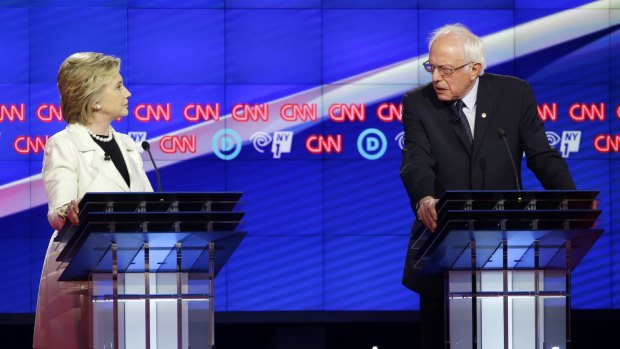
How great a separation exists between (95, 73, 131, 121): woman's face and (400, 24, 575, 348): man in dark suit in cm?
101

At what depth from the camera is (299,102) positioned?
7461 millimetres

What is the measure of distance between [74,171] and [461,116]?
4.44 ft

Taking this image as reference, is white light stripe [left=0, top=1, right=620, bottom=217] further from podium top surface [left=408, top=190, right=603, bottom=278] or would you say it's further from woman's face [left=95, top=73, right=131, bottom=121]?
podium top surface [left=408, top=190, right=603, bottom=278]

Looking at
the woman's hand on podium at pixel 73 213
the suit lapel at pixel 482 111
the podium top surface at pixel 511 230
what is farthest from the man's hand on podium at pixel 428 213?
the woman's hand on podium at pixel 73 213

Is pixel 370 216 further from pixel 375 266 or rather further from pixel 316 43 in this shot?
pixel 316 43

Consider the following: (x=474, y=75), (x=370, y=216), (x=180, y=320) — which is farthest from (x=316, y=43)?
(x=180, y=320)

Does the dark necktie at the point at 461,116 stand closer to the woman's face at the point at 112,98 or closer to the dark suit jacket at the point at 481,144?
the dark suit jacket at the point at 481,144

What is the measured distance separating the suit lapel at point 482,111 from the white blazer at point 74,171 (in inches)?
48.5

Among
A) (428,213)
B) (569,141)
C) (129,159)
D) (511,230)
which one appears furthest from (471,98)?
(569,141)

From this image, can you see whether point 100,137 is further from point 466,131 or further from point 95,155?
point 466,131

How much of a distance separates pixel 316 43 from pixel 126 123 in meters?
1.29

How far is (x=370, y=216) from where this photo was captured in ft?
24.8

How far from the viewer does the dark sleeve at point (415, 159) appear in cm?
391

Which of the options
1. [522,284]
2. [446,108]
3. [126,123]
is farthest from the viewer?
[126,123]
